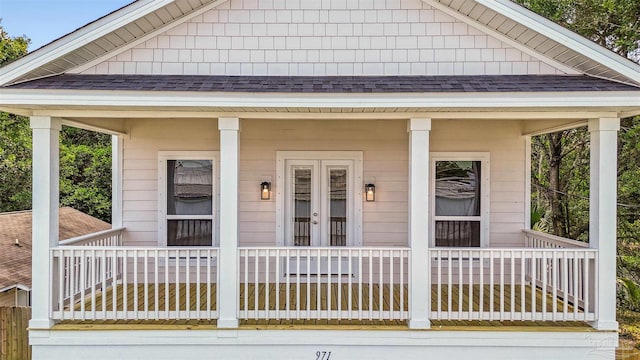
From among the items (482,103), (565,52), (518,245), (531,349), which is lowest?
(531,349)

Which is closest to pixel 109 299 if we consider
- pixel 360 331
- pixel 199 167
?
pixel 199 167

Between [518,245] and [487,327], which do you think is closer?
[487,327]

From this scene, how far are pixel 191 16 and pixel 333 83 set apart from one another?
2.11 meters

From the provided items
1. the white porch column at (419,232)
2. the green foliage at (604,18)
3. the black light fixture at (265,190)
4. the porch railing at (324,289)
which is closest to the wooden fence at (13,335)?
the porch railing at (324,289)

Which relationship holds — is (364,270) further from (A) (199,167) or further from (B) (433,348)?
(A) (199,167)

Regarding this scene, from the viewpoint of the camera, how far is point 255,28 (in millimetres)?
5664

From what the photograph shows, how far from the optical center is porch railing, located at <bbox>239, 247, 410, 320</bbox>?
496cm

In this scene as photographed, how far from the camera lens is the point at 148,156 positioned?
6891 millimetres

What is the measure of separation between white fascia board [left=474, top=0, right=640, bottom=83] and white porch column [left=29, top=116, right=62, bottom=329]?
5.29 metres

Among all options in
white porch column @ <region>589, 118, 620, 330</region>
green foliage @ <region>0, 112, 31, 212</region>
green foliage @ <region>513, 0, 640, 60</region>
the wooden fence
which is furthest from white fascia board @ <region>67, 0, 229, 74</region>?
green foliage @ <region>0, 112, 31, 212</region>

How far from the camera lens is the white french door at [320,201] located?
6.81 meters

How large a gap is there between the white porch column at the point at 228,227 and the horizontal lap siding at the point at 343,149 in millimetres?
1790

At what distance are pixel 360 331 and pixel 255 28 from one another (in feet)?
13.0

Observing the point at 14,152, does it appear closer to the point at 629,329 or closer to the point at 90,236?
the point at 90,236
